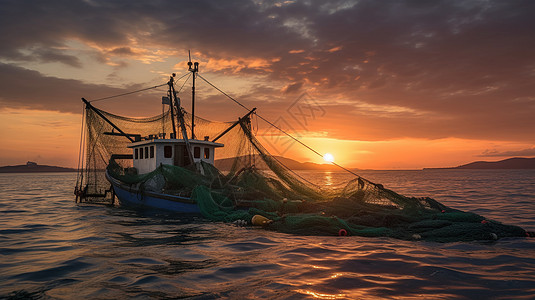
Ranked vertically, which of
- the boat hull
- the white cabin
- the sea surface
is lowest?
the sea surface

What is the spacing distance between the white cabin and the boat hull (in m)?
1.56

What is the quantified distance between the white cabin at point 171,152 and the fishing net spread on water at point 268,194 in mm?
987

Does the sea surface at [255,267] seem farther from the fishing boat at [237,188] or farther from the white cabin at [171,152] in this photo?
the white cabin at [171,152]

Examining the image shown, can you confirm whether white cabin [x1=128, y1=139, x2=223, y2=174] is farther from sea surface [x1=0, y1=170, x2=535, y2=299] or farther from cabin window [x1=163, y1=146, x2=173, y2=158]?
sea surface [x1=0, y1=170, x2=535, y2=299]

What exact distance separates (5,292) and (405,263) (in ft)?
22.2

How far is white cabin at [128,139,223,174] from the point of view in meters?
18.1

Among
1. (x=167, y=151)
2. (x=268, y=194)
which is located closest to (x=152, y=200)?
(x=167, y=151)

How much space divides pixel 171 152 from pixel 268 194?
6591 millimetres

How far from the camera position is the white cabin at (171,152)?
59.3ft

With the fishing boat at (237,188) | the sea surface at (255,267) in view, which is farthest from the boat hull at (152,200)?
the sea surface at (255,267)

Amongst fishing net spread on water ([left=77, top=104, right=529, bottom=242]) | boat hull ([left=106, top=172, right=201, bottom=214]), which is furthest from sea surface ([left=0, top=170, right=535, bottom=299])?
boat hull ([left=106, top=172, right=201, bottom=214])

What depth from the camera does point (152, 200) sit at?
1580 cm

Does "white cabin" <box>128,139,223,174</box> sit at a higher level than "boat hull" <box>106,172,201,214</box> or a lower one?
higher

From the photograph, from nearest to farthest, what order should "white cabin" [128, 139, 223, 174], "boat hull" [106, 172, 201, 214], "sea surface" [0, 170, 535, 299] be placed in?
"sea surface" [0, 170, 535, 299] → "boat hull" [106, 172, 201, 214] → "white cabin" [128, 139, 223, 174]
